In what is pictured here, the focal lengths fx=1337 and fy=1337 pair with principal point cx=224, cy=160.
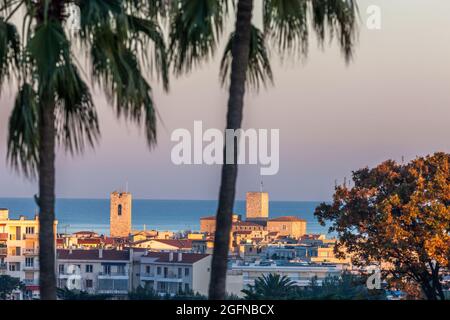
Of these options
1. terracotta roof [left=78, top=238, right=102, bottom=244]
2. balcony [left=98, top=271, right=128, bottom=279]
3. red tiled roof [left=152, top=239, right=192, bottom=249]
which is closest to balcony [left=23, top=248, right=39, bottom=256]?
balcony [left=98, top=271, right=128, bottom=279]

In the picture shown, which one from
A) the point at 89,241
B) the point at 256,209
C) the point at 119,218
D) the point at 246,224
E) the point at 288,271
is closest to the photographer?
the point at 288,271

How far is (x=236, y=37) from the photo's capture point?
40.9 feet

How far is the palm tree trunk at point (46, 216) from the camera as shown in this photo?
12.0 m

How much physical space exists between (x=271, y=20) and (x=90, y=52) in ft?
5.79

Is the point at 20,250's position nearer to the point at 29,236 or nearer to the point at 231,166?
the point at 29,236

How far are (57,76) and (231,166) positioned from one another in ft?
5.85

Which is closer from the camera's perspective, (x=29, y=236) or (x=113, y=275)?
(x=113, y=275)

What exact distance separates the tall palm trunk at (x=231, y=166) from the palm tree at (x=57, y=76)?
0.71 m

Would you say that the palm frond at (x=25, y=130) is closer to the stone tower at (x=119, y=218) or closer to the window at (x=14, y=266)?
the window at (x=14, y=266)

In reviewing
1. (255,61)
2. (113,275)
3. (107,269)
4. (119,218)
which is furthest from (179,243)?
(255,61)

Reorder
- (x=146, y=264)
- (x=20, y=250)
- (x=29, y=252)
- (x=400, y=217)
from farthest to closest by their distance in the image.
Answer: (x=20, y=250) < (x=29, y=252) < (x=146, y=264) < (x=400, y=217)

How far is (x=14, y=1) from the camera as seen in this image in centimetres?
1213

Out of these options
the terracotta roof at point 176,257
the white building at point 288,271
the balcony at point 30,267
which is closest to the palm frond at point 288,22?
the white building at point 288,271
